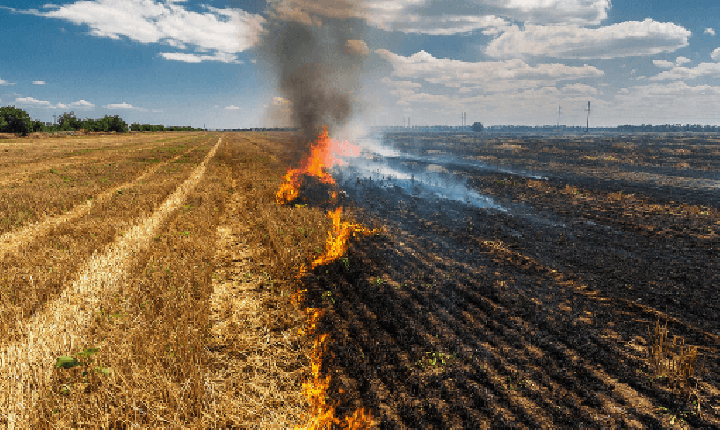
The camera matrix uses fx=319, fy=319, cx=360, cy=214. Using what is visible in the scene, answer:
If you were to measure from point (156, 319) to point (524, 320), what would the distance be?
7.23m

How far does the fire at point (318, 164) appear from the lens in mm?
17036

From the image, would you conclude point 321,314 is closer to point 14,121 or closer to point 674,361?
point 674,361

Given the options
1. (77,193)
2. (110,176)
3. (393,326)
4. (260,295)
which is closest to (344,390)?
(393,326)

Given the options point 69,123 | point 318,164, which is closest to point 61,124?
point 69,123

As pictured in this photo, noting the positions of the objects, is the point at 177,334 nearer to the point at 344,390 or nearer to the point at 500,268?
the point at 344,390

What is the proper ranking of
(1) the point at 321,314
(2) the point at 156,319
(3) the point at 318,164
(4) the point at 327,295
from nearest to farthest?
(2) the point at 156,319
(1) the point at 321,314
(4) the point at 327,295
(3) the point at 318,164

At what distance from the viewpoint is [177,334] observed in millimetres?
5477

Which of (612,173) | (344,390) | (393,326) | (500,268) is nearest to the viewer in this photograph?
(344,390)

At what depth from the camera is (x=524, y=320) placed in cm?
665

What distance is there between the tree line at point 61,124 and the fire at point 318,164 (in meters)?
83.2

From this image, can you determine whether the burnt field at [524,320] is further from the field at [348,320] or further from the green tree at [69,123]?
the green tree at [69,123]

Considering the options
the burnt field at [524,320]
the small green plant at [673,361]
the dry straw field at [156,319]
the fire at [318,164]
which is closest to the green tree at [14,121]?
the fire at [318,164]

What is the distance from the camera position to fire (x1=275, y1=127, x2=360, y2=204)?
1704 centimetres

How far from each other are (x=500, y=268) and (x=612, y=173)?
28.2 m
